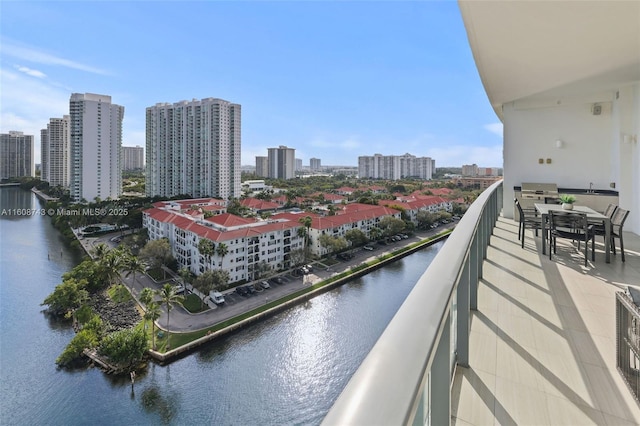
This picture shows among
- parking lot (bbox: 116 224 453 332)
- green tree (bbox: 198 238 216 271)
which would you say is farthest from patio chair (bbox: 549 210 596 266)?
green tree (bbox: 198 238 216 271)

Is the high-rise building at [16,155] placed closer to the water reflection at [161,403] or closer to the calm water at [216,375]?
the calm water at [216,375]

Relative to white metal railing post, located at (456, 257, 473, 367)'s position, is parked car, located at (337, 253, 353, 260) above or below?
below

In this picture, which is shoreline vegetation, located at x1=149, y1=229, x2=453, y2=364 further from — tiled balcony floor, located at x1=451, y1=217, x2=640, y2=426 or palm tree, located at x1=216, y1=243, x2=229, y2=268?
tiled balcony floor, located at x1=451, y1=217, x2=640, y2=426

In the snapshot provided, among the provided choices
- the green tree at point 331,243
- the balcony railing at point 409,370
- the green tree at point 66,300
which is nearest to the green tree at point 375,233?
the green tree at point 331,243

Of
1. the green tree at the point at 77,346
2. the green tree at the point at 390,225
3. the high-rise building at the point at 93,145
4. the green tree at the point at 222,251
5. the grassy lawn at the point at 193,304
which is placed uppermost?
the high-rise building at the point at 93,145

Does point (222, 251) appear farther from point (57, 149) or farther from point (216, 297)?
point (57, 149)

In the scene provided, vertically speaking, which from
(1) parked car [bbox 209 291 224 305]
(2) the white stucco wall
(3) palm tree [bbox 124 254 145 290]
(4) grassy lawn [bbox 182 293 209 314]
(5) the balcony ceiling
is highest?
(5) the balcony ceiling

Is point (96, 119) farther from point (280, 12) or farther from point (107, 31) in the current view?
point (280, 12)
